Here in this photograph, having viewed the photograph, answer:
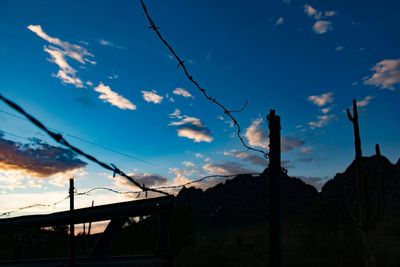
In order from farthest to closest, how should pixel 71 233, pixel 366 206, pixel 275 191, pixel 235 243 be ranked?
1. pixel 235 243
2. pixel 366 206
3. pixel 71 233
4. pixel 275 191

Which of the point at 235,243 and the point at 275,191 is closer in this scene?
the point at 275,191

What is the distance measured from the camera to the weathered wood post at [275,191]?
6.29m

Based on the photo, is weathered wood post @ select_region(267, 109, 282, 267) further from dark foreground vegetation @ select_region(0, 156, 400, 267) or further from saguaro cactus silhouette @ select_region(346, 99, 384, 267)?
saguaro cactus silhouette @ select_region(346, 99, 384, 267)

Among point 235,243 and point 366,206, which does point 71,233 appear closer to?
point 366,206

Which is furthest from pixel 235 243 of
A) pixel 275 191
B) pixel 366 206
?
pixel 275 191

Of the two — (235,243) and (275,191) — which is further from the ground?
(275,191)

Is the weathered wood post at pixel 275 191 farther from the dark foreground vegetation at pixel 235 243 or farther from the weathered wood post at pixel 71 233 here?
the weathered wood post at pixel 71 233

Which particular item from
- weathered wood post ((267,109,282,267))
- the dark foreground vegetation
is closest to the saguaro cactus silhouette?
the dark foreground vegetation

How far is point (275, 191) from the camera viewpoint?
654cm

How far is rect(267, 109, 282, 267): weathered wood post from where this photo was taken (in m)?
6.29

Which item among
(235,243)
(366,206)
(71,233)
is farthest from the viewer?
(235,243)

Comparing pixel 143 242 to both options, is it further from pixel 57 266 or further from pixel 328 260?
pixel 57 266

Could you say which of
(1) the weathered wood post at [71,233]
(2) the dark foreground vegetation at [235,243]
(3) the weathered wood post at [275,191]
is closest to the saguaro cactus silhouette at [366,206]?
(2) the dark foreground vegetation at [235,243]

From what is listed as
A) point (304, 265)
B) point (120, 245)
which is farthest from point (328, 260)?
point (120, 245)
